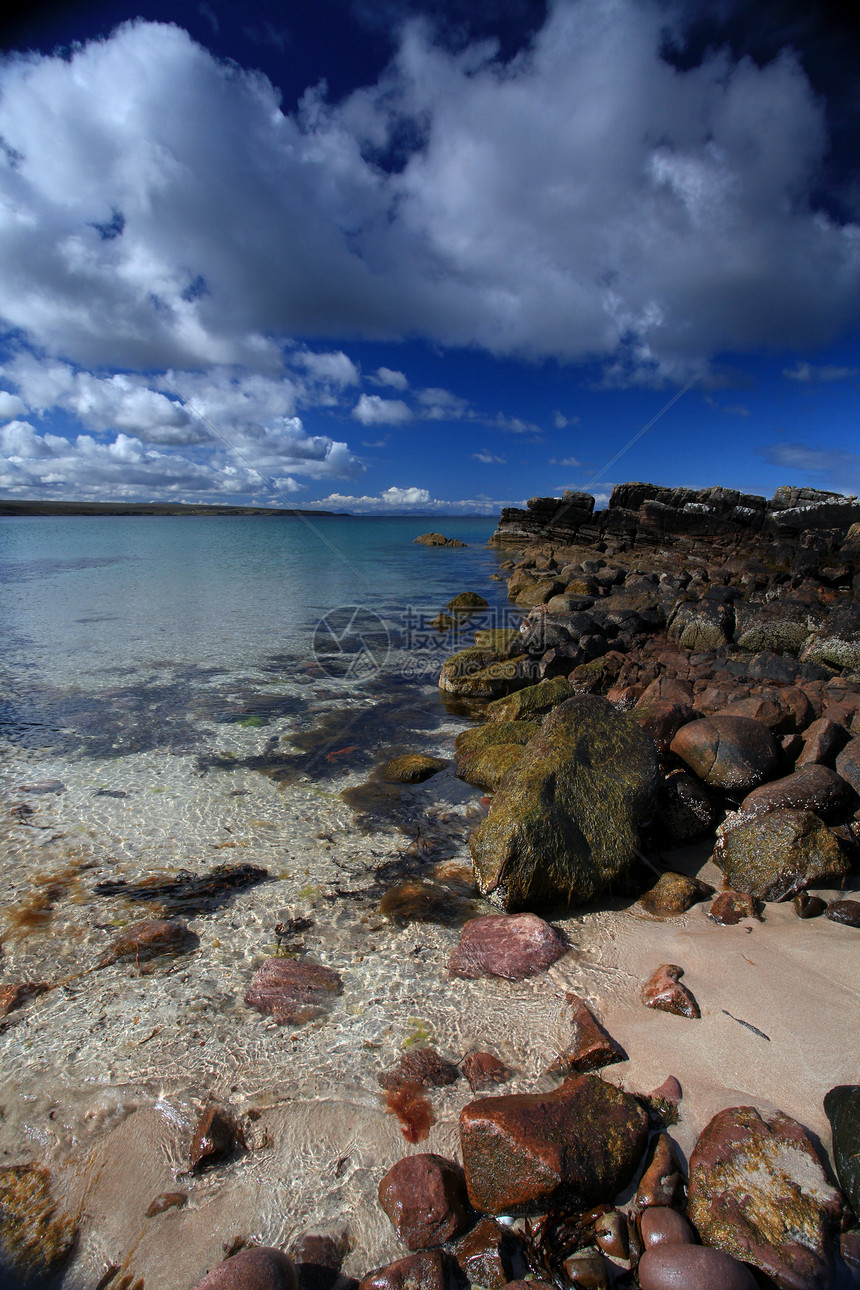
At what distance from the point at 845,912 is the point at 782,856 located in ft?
1.97

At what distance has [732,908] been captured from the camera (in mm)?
4941

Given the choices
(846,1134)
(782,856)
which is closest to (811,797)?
(782,856)

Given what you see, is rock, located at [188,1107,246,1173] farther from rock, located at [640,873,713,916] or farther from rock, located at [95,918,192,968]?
rock, located at [640,873,713,916]

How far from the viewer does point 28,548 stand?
48812mm

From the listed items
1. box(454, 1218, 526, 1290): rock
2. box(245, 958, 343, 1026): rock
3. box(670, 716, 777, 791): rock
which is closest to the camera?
box(454, 1218, 526, 1290): rock

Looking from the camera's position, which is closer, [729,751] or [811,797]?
[811,797]

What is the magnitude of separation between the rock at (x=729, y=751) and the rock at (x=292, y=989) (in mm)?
4598

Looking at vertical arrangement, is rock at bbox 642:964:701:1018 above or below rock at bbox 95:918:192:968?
above

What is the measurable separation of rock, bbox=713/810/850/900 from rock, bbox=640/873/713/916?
379mm

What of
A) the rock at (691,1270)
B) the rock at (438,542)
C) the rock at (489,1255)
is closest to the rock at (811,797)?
the rock at (691,1270)

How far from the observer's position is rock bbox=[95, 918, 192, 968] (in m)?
4.75

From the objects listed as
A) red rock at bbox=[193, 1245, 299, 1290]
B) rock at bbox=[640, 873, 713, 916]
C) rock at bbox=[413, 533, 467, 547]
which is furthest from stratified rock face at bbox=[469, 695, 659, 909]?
rock at bbox=[413, 533, 467, 547]

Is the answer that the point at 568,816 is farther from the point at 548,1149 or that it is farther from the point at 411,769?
the point at 411,769

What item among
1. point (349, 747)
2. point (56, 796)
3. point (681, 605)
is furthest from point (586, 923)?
point (681, 605)
